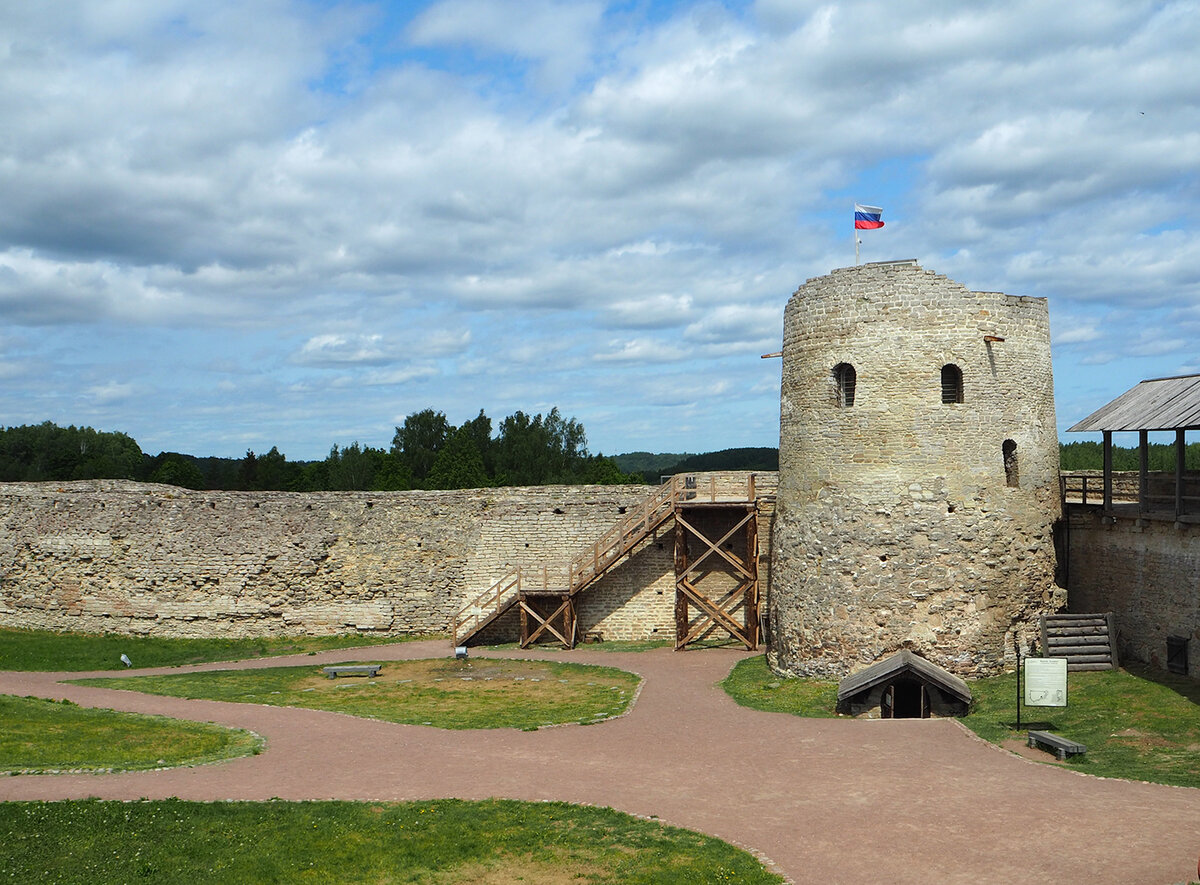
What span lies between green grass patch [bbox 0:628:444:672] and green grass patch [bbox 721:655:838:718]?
35.8ft

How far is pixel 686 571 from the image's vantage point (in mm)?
26328

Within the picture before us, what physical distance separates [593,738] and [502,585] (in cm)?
1166

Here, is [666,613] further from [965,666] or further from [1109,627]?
[1109,627]

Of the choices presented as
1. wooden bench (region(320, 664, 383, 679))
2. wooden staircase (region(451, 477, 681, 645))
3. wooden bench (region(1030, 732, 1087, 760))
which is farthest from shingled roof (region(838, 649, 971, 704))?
wooden bench (region(320, 664, 383, 679))

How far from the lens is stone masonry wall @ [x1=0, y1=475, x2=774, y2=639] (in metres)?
28.6

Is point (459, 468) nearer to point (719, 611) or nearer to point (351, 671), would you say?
point (719, 611)

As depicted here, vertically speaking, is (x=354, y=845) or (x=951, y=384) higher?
(x=951, y=384)

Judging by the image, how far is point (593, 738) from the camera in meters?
17.2

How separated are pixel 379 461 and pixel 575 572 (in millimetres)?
49660

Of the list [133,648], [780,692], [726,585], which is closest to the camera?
[780,692]

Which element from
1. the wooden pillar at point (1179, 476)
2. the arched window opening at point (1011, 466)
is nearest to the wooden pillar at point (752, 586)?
the arched window opening at point (1011, 466)

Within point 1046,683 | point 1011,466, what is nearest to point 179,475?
point 1011,466

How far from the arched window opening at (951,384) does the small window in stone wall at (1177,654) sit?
19.8ft

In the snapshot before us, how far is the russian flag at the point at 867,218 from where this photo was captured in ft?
69.5
